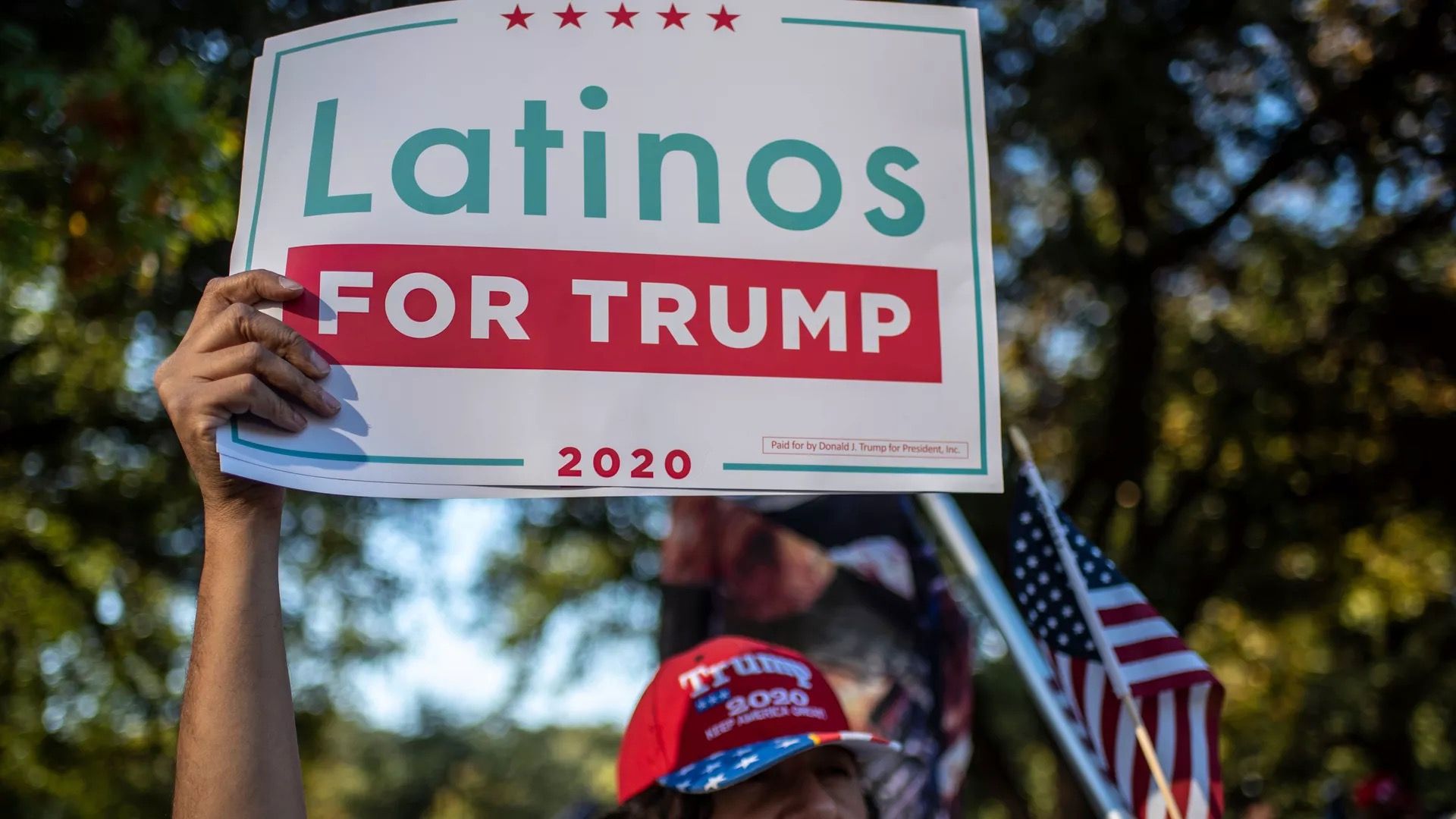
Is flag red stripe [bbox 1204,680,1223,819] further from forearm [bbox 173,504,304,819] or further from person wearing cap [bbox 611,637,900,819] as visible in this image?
forearm [bbox 173,504,304,819]

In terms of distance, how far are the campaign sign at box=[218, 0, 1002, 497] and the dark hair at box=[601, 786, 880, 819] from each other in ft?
3.15

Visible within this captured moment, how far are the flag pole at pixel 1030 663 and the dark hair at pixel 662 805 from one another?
0.77 metres

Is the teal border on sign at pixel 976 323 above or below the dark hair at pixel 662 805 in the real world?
above

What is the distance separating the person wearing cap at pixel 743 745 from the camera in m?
2.67

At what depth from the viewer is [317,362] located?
200 centimetres

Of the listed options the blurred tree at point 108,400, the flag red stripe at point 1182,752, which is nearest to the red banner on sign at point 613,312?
the flag red stripe at point 1182,752

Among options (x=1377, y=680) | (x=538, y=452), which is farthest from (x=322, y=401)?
(x=1377, y=680)

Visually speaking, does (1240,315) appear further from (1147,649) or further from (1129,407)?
(1147,649)

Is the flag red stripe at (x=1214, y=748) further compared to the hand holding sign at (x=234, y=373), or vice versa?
the flag red stripe at (x=1214, y=748)

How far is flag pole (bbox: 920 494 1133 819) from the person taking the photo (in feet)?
10.4

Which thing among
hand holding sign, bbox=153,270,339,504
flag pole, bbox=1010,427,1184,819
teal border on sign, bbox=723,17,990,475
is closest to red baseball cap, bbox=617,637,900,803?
flag pole, bbox=1010,427,1184,819

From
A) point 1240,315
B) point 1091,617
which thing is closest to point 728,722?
point 1091,617

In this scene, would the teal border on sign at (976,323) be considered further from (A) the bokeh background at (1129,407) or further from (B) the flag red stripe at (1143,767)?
(A) the bokeh background at (1129,407)

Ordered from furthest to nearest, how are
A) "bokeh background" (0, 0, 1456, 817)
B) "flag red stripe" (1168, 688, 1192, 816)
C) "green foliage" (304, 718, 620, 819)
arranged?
"green foliage" (304, 718, 620, 819) → "bokeh background" (0, 0, 1456, 817) → "flag red stripe" (1168, 688, 1192, 816)
